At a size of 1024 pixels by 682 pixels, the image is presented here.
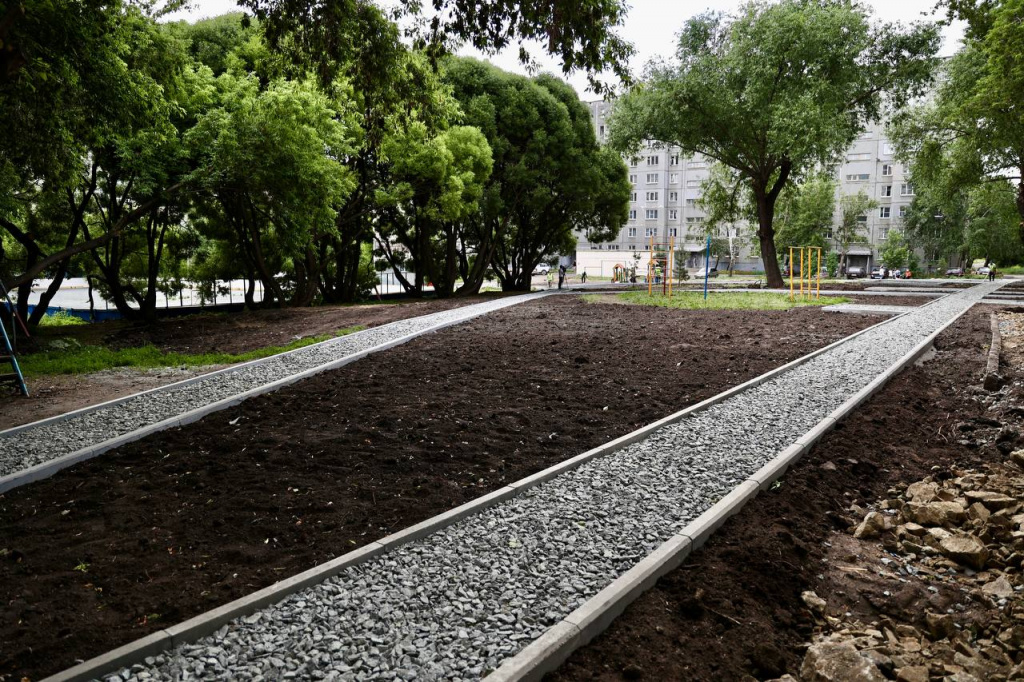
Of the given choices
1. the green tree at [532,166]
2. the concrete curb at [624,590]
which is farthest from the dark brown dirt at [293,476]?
the green tree at [532,166]

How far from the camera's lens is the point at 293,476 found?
16.5 ft

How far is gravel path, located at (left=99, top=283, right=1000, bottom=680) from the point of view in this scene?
2.79 m

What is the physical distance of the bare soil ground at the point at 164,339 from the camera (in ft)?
25.9

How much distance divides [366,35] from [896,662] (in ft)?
29.4

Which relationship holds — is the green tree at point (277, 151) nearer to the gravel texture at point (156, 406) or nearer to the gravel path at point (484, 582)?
the gravel texture at point (156, 406)

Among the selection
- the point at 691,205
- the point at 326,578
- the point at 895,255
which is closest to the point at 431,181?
the point at 326,578

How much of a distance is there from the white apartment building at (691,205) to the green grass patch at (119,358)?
5724cm

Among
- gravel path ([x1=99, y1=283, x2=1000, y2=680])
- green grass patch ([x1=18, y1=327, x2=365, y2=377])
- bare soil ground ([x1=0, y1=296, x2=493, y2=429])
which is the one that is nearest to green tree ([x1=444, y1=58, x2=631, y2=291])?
bare soil ground ([x1=0, y1=296, x2=493, y2=429])

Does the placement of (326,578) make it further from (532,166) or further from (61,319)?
(532,166)

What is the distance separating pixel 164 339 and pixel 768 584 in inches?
529

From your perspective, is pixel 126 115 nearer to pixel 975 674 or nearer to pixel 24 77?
pixel 24 77

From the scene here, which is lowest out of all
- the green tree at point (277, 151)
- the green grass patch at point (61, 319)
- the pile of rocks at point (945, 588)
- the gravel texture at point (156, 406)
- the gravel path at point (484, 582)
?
the pile of rocks at point (945, 588)

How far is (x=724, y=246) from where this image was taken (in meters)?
65.4

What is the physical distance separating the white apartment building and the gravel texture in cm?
5767
